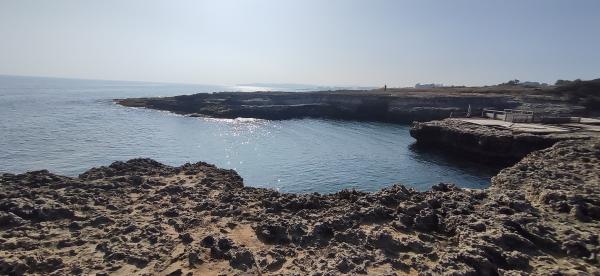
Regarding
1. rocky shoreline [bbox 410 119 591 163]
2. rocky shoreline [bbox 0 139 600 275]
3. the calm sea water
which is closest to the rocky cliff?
the calm sea water

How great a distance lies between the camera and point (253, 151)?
164 ft

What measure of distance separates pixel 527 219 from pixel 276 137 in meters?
48.8

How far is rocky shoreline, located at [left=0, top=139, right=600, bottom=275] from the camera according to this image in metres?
13.5

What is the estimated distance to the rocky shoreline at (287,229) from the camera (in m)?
13.5

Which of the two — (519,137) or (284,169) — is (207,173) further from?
(519,137)

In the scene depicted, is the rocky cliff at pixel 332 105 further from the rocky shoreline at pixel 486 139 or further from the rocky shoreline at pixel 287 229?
the rocky shoreline at pixel 287 229

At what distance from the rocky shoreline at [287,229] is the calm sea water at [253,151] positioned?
12505 mm

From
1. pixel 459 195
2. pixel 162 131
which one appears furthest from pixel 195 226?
pixel 162 131

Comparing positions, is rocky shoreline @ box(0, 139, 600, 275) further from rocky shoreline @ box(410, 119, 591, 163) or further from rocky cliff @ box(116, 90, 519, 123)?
rocky cliff @ box(116, 90, 519, 123)

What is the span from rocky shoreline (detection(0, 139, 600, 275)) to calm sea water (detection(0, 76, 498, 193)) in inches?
492

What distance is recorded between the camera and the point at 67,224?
16.4 metres

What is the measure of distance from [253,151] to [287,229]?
112 feet

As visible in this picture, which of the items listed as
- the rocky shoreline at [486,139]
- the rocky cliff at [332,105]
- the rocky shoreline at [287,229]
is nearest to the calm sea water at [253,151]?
the rocky shoreline at [486,139]

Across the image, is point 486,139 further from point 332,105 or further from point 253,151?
point 332,105
